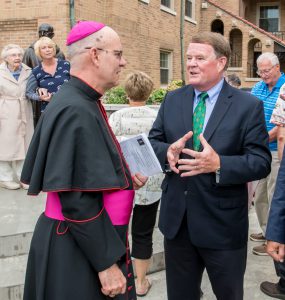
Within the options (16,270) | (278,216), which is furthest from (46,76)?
(278,216)

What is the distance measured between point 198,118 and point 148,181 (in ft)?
3.67

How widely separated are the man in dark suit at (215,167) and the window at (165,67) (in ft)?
44.9

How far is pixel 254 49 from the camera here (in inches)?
870

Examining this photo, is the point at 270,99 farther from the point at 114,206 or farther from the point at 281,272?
the point at 114,206

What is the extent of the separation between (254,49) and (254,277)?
19.8m

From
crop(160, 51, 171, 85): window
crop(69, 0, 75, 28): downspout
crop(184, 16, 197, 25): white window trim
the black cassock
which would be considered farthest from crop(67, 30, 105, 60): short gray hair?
crop(184, 16, 197, 25): white window trim

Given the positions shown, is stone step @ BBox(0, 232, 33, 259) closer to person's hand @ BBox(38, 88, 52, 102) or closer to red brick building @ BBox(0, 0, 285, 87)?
person's hand @ BBox(38, 88, 52, 102)

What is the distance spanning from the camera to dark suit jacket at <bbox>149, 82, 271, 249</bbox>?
7.95 feet

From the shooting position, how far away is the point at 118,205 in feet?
6.40

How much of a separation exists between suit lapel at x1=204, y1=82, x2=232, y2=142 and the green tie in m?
0.08

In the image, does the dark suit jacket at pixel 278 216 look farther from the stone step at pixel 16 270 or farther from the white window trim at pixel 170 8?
the white window trim at pixel 170 8

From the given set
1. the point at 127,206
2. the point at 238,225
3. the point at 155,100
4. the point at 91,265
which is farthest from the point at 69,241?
the point at 155,100

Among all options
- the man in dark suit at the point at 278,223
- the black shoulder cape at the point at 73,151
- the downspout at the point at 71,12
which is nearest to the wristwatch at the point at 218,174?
the man in dark suit at the point at 278,223

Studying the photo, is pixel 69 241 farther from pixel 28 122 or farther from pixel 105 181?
pixel 28 122
